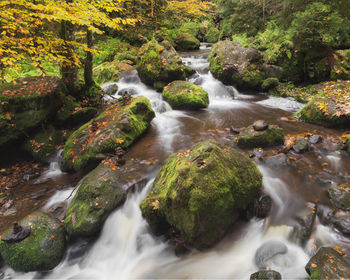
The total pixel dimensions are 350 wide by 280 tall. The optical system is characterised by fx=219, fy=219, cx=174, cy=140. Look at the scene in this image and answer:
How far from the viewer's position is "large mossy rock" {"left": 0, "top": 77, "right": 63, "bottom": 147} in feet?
21.7

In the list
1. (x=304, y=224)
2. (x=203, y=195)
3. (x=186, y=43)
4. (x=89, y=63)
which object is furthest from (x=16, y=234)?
(x=186, y=43)

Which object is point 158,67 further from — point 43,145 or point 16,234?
point 16,234

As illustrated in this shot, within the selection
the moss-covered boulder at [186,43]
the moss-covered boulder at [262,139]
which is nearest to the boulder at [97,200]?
the moss-covered boulder at [262,139]

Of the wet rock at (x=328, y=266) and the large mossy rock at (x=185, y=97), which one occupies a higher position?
the large mossy rock at (x=185, y=97)

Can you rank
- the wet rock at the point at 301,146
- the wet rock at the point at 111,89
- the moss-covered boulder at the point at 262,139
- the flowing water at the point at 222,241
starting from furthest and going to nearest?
the wet rock at the point at 111,89, the moss-covered boulder at the point at 262,139, the wet rock at the point at 301,146, the flowing water at the point at 222,241

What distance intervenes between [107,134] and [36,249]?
3211 millimetres

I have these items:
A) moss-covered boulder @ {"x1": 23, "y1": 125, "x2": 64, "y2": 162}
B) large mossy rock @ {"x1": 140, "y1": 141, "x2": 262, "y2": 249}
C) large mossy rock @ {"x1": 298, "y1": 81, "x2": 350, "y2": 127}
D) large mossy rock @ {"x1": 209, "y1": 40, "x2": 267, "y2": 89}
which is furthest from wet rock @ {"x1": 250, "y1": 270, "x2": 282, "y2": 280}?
large mossy rock @ {"x1": 209, "y1": 40, "x2": 267, "y2": 89}

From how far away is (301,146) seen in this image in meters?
5.67

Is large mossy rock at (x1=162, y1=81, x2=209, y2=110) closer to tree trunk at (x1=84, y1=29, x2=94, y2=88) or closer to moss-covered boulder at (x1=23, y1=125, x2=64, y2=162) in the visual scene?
tree trunk at (x1=84, y1=29, x2=94, y2=88)

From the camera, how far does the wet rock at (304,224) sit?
3703mm

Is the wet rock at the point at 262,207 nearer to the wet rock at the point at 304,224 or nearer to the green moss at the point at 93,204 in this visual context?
the wet rock at the point at 304,224

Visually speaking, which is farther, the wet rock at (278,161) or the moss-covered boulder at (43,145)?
the moss-covered boulder at (43,145)

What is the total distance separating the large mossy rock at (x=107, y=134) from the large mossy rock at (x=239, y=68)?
585cm

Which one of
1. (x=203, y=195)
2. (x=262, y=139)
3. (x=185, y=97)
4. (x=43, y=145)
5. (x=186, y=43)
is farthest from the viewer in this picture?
(x=186, y=43)
